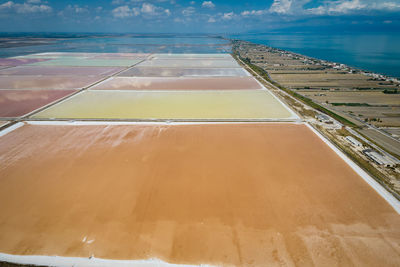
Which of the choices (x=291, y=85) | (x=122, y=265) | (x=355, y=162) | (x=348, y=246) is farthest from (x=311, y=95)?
(x=122, y=265)

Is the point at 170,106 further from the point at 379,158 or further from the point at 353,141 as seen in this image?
the point at 379,158

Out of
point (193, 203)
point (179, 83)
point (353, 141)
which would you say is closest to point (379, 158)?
point (353, 141)

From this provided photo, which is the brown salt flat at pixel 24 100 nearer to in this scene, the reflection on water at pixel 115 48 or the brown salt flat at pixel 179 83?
the brown salt flat at pixel 179 83

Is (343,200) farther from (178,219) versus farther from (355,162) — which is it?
(178,219)

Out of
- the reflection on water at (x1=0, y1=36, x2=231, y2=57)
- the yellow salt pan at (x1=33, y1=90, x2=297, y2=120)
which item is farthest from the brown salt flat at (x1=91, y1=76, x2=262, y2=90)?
the reflection on water at (x1=0, y1=36, x2=231, y2=57)

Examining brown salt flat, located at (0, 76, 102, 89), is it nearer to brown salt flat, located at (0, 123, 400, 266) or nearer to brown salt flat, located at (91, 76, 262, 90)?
brown salt flat, located at (91, 76, 262, 90)

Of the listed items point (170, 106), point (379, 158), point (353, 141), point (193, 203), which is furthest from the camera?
point (170, 106)
